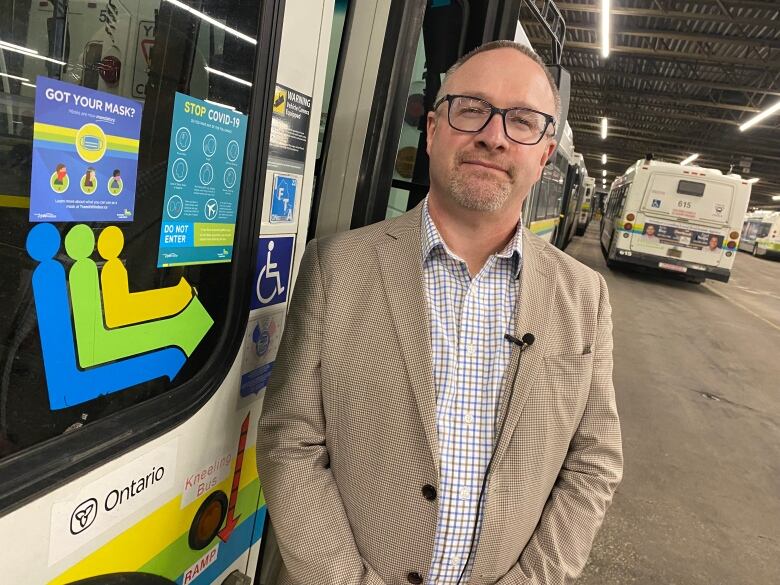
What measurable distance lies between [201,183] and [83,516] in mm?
619

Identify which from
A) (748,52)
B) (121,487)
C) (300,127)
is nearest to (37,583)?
(121,487)

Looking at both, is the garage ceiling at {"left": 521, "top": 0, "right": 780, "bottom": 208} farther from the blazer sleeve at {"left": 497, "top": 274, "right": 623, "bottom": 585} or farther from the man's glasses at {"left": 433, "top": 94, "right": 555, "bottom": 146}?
the blazer sleeve at {"left": 497, "top": 274, "right": 623, "bottom": 585}

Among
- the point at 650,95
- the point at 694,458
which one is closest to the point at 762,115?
the point at 650,95

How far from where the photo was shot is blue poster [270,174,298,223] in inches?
50.1

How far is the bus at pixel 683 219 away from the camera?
12078 mm

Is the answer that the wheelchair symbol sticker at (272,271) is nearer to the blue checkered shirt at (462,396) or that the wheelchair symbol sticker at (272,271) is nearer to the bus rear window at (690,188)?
the blue checkered shirt at (462,396)

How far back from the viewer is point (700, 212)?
1218 cm

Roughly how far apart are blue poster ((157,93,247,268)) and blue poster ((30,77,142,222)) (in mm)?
96

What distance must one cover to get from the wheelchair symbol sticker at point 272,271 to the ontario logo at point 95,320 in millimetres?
204

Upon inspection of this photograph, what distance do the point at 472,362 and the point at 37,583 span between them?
91 cm

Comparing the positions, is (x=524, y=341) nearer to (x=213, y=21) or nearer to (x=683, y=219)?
(x=213, y=21)

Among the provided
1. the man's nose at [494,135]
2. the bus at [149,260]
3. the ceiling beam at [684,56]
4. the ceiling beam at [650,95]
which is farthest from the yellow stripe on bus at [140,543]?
the ceiling beam at [650,95]

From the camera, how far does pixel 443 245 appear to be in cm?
137

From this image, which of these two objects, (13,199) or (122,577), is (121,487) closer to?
(122,577)
